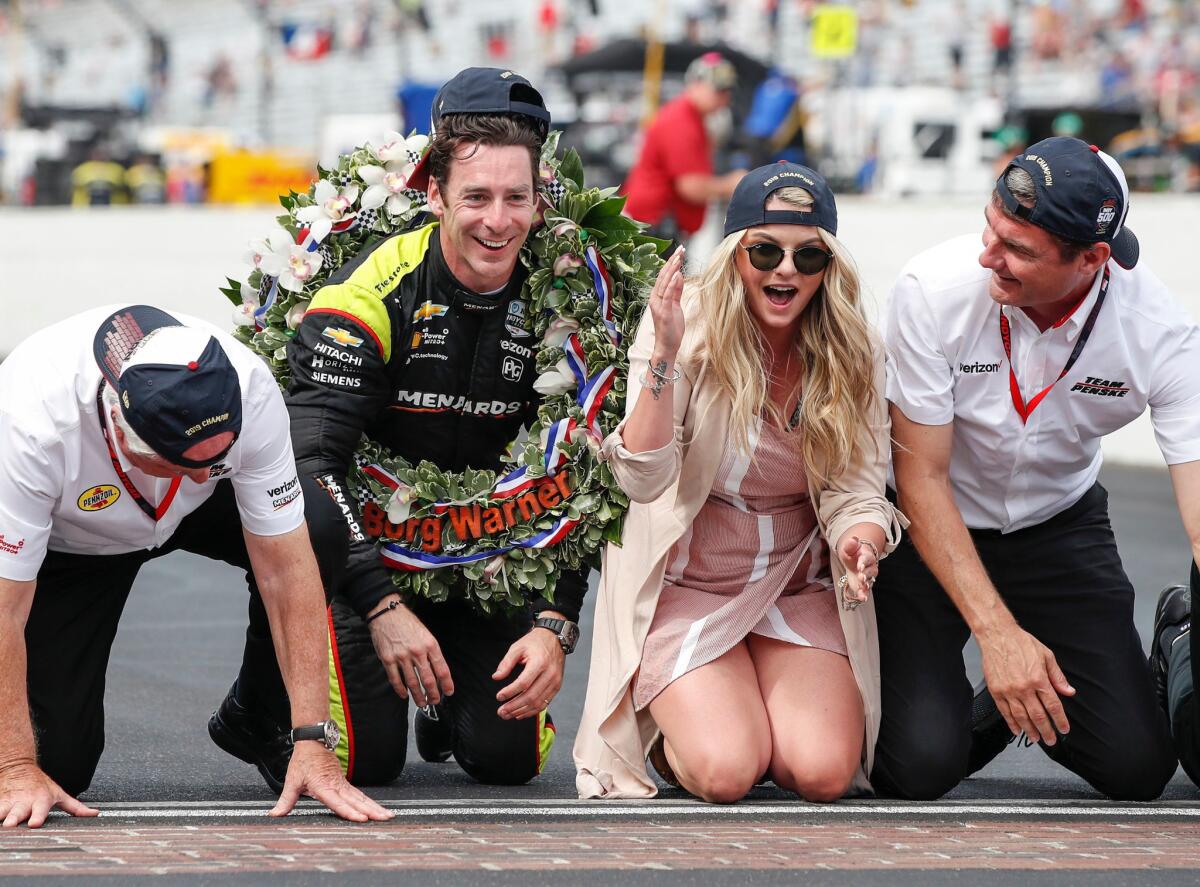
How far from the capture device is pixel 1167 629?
17.3 feet

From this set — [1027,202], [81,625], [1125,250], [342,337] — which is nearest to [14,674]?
[81,625]

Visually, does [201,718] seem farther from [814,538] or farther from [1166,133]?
[1166,133]

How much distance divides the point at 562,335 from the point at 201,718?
6.35 feet

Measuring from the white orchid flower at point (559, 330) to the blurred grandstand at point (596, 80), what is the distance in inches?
450

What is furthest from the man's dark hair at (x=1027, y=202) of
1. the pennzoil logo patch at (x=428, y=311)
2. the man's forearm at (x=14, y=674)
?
the man's forearm at (x=14, y=674)

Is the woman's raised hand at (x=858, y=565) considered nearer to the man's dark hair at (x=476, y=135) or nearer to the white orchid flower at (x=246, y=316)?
the man's dark hair at (x=476, y=135)

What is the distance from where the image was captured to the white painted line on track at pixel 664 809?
4234 millimetres

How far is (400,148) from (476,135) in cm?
59

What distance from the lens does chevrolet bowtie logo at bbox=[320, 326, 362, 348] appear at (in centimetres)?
462

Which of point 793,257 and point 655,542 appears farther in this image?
point 655,542

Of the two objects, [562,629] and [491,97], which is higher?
[491,97]

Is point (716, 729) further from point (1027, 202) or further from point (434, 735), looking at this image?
point (1027, 202)

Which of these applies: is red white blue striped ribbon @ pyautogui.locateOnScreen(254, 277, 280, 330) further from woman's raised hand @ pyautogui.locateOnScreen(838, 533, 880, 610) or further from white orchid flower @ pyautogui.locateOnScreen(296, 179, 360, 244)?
woman's raised hand @ pyautogui.locateOnScreen(838, 533, 880, 610)

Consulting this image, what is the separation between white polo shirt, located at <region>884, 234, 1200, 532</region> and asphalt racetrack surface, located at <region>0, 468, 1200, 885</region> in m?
1.03
